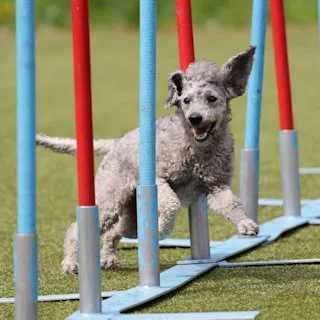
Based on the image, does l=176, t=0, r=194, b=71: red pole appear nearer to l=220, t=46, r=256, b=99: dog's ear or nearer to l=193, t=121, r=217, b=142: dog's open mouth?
l=220, t=46, r=256, b=99: dog's ear

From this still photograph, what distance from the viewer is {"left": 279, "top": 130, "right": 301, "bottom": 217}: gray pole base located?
21.5 feet

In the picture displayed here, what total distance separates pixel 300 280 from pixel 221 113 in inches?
30.1

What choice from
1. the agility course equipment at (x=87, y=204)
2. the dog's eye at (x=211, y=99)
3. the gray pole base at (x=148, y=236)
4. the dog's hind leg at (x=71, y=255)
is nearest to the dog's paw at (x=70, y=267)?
Result: the dog's hind leg at (x=71, y=255)

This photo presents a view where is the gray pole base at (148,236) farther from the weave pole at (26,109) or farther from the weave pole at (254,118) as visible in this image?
the weave pole at (254,118)

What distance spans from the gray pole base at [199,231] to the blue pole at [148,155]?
79 cm

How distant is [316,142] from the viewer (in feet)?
32.9

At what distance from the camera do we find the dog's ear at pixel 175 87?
475cm

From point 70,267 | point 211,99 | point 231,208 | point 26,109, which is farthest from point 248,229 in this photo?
point 26,109

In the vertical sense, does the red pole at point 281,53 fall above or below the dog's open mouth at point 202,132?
above

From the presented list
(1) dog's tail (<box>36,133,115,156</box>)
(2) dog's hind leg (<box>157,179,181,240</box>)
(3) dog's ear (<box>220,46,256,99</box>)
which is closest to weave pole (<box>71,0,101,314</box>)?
(2) dog's hind leg (<box>157,179,181,240</box>)

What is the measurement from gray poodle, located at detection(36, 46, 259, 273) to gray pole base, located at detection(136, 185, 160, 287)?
25 centimetres

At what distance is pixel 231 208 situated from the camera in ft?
15.3

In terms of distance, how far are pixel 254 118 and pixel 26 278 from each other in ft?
9.15

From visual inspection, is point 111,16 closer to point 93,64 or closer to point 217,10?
A: point 217,10
